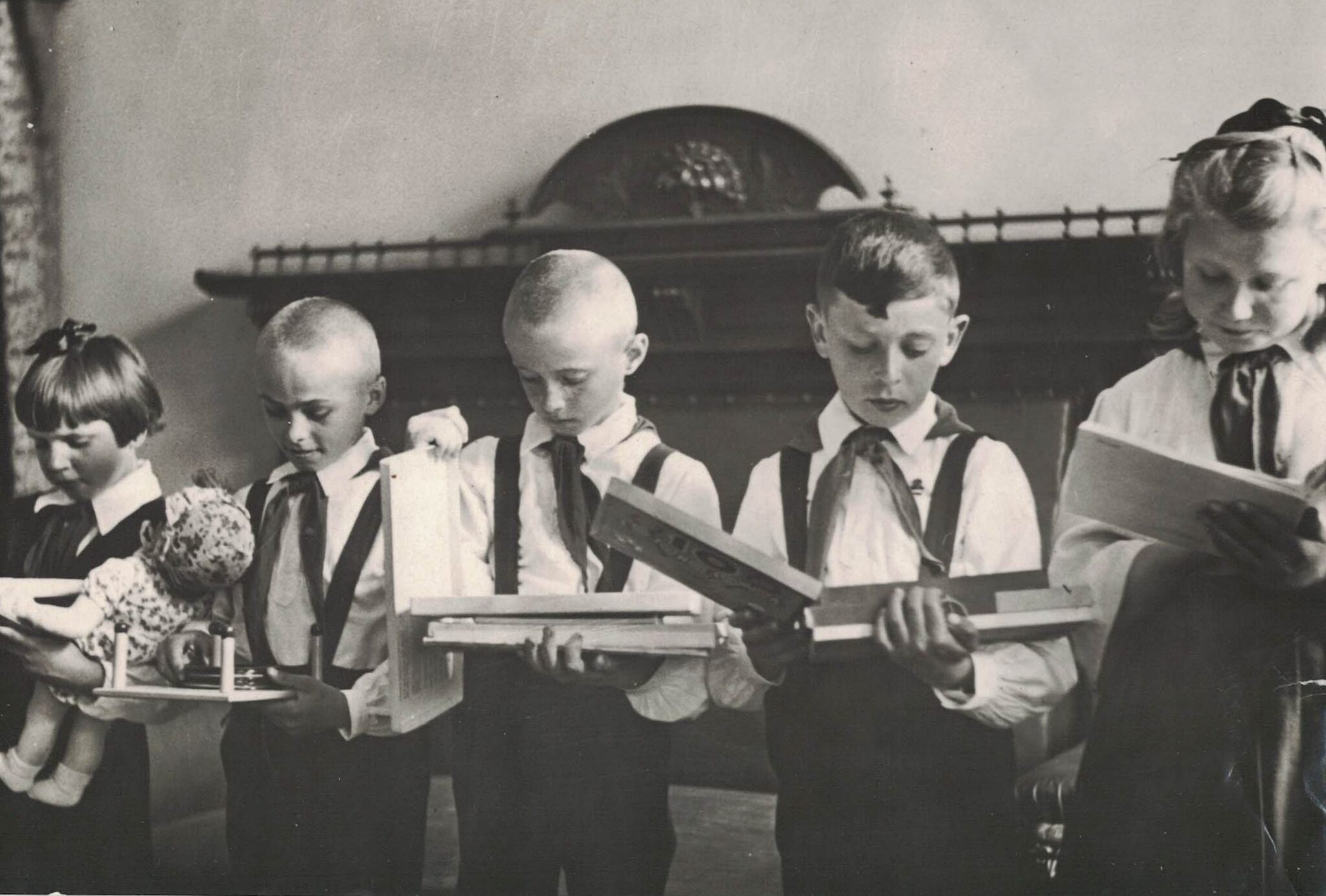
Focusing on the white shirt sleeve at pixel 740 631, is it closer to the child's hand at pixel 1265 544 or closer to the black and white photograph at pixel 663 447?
the black and white photograph at pixel 663 447

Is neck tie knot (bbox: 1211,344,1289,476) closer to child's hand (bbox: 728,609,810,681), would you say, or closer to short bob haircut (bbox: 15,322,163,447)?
child's hand (bbox: 728,609,810,681)

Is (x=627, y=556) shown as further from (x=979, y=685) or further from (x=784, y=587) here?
(x=979, y=685)

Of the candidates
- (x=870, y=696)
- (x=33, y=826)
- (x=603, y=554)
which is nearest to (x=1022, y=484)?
(x=870, y=696)

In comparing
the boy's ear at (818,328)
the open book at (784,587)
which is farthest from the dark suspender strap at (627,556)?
the boy's ear at (818,328)

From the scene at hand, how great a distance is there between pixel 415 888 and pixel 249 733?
20.7 inches

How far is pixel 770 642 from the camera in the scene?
2.97 meters

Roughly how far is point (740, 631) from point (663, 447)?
448mm

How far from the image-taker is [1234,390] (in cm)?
293

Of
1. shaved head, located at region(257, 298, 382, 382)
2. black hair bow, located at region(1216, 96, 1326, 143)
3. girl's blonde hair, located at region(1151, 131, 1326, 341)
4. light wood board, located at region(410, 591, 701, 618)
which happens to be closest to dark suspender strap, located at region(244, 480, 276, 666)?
shaved head, located at region(257, 298, 382, 382)

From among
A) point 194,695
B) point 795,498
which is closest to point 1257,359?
point 795,498

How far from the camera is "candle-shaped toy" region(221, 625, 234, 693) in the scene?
10.7ft

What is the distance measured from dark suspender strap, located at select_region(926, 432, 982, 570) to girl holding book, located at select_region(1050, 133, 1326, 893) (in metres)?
0.24

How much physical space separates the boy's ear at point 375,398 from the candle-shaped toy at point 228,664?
1.90 feet

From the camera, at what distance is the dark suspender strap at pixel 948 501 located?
2.97 metres
